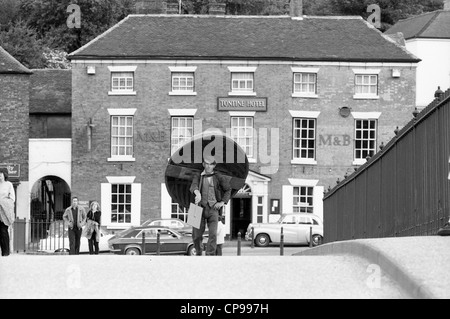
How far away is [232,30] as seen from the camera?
60.6m

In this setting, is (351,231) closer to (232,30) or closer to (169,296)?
(169,296)

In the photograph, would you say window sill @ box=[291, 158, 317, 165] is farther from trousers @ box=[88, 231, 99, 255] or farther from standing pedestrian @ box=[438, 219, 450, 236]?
standing pedestrian @ box=[438, 219, 450, 236]

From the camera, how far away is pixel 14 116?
58.7 meters

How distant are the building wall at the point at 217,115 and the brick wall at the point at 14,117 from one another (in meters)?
2.54

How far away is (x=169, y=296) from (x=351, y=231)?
15.0m

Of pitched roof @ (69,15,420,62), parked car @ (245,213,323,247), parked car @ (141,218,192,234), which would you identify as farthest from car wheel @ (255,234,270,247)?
pitched roof @ (69,15,420,62)

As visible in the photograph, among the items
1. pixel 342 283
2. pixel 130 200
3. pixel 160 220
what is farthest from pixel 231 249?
pixel 342 283

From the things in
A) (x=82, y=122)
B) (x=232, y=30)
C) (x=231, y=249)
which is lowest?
(x=231, y=249)

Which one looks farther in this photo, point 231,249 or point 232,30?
point 232,30

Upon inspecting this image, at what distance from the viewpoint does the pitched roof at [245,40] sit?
189 feet

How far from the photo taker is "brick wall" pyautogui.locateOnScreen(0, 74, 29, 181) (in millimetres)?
58219

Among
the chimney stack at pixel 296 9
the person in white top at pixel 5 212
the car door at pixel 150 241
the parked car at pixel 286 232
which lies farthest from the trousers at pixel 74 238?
the chimney stack at pixel 296 9

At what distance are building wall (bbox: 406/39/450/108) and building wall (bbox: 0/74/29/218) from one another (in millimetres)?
28053

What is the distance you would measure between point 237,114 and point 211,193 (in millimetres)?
36756
